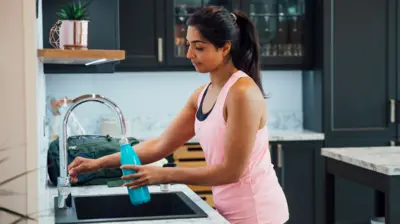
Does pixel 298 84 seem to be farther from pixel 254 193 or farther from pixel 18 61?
pixel 18 61

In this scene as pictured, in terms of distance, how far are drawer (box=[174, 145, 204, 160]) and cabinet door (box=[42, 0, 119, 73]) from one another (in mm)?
964

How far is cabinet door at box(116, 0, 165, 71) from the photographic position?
4750 mm

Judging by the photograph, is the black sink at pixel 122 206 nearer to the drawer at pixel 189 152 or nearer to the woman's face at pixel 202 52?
the woman's face at pixel 202 52

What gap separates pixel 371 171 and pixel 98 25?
163 cm

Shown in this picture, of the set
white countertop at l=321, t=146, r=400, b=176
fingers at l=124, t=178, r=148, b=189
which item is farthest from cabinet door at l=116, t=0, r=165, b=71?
fingers at l=124, t=178, r=148, b=189

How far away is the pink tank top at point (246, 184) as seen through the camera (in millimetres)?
2082

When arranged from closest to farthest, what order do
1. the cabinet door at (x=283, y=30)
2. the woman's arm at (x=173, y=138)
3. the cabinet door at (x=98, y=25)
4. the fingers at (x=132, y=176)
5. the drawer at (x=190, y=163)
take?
1. the fingers at (x=132, y=176)
2. the woman's arm at (x=173, y=138)
3. the cabinet door at (x=98, y=25)
4. the drawer at (x=190, y=163)
5. the cabinet door at (x=283, y=30)

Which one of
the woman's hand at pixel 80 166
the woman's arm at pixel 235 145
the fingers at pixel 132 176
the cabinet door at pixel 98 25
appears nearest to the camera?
the fingers at pixel 132 176

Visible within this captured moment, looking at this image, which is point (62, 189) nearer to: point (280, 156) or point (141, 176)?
point (141, 176)

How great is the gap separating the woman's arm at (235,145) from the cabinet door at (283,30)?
9.86 feet

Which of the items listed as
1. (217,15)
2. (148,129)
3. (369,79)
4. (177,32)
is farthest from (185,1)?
(217,15)

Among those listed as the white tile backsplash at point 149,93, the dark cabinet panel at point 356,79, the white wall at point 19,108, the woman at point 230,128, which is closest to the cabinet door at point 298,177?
the dark cabinet panel at point 356,79

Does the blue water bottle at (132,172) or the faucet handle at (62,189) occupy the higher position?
the blue water bottle at (132,172)

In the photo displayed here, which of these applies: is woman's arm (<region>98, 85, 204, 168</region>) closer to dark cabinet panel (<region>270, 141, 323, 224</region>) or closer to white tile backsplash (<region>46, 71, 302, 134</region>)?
dark cabinet panel (<region>270, 141, 323, 224</region>)
